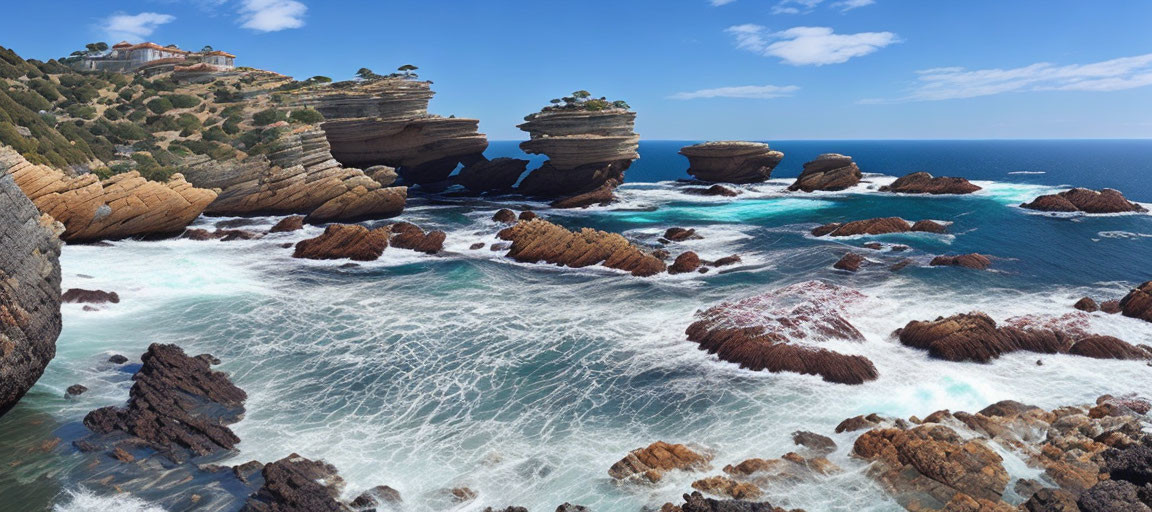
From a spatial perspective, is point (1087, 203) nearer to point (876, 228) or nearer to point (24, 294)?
point (876, 228)

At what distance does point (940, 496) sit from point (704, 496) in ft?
15.3

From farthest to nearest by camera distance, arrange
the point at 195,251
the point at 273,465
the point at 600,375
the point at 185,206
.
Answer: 1. the point at 185,206
2. the point at 195,251
3. the point at 600,375
4. the point at 273,465

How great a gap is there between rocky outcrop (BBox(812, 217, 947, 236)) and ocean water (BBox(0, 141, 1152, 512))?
134 inches

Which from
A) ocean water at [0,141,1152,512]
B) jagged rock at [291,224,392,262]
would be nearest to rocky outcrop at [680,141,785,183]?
ocean water at [0,141,1152,512]

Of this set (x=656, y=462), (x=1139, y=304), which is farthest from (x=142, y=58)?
(x=1139, y=304)

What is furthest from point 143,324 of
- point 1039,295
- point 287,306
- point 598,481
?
point 1039,295

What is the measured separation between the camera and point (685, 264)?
117 feet

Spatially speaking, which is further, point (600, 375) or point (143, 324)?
point (143, 324)

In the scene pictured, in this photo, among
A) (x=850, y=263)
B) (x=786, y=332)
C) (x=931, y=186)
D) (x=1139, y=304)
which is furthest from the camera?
(x=931, y=186)

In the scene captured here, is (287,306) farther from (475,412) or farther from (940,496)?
(940,496)

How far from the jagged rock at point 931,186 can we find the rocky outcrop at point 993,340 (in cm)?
5059

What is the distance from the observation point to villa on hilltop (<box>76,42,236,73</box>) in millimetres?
76438

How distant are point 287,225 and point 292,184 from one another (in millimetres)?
5378

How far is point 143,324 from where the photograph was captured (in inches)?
1005
